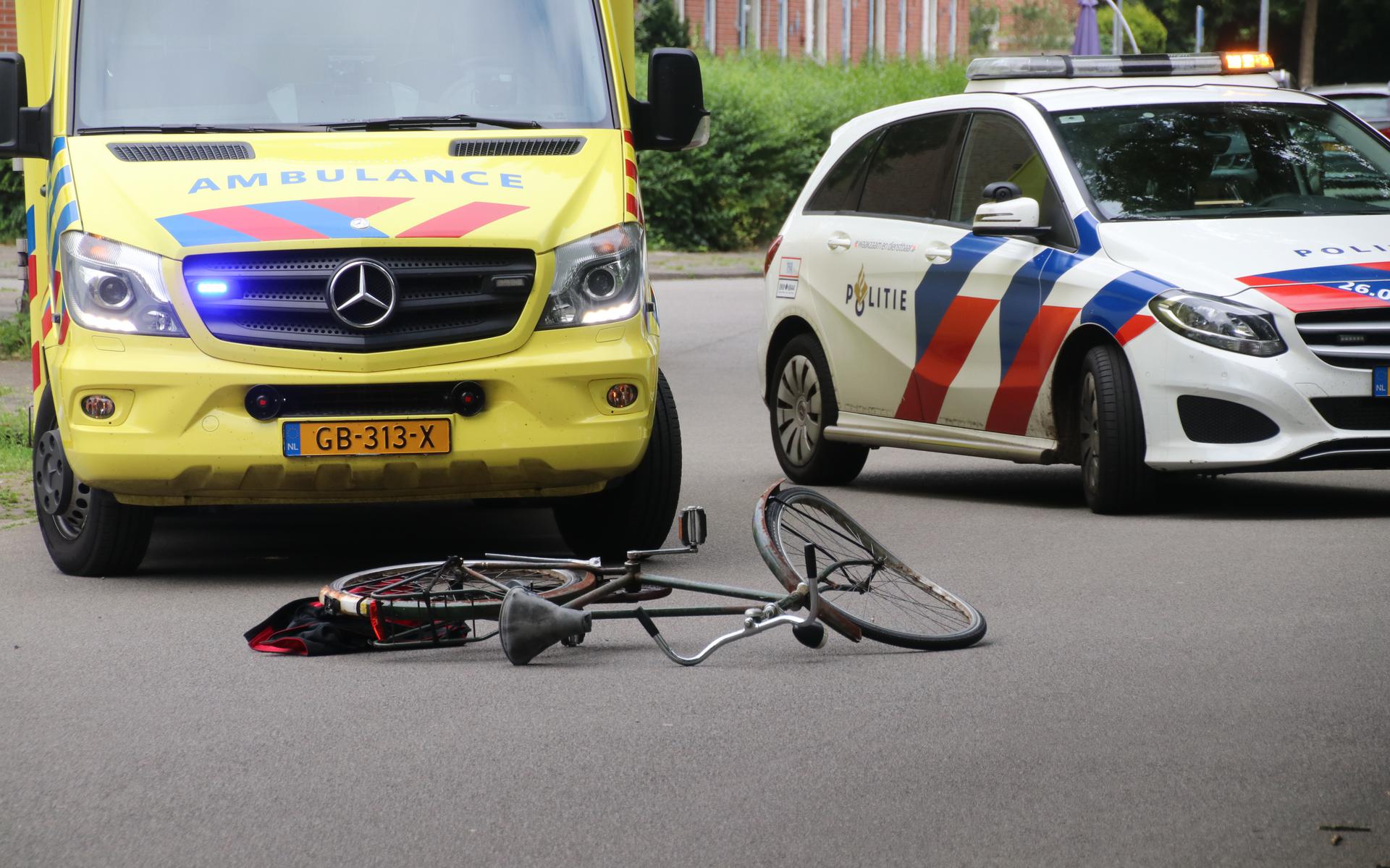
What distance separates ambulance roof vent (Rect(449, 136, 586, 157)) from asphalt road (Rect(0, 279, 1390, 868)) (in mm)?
1551

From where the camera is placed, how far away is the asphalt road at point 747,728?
14.1ft

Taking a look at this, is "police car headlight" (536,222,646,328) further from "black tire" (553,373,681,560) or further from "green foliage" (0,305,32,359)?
"green foliage" (0,305,32,359)

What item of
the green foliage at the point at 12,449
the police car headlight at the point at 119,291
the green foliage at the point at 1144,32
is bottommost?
the green foliage at the point at 1144,32

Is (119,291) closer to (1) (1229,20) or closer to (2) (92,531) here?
(2) (92,531)

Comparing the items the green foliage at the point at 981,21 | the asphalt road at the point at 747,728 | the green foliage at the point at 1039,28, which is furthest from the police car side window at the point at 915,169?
the green foliage at the point at 1039,28

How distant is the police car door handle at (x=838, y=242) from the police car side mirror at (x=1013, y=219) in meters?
1.24

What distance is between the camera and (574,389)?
24.3 feet

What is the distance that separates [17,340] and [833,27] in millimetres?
44055

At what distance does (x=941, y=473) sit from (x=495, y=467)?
4390 millimetres

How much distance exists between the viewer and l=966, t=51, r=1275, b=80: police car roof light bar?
10633 mm

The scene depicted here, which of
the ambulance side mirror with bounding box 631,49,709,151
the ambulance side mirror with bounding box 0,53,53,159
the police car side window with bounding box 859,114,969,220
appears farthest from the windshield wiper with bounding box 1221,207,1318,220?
the ambulance side mirror with bounding box 0,53,53,159

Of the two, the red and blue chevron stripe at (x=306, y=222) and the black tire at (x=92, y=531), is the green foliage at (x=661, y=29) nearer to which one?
the black tire at (x=92, y=531)

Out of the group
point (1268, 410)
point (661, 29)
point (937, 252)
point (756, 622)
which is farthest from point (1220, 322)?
point (661, 29)

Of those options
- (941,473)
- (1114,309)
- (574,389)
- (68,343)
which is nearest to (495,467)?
(574,389)
